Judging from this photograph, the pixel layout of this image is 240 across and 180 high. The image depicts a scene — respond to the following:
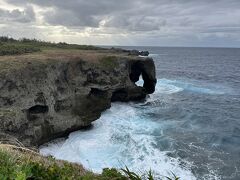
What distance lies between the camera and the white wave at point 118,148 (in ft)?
86.6

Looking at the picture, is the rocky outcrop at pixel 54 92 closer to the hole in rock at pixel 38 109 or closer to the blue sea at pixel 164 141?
the hole in rock at pixel 38 109

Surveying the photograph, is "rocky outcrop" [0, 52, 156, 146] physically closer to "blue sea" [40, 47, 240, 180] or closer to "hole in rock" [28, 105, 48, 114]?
"hole in rock" [28, 105, 48, 114]

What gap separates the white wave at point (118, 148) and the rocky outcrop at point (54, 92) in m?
1.45

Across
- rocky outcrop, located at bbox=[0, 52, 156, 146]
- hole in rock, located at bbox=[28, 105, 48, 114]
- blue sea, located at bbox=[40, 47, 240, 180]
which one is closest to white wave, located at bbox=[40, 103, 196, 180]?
blue sea, located at bbox=[40, 47, 240, 180]

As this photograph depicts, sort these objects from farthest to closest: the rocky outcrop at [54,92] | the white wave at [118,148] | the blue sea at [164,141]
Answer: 1. the rocky outcrop at [54,92]
2. the blue sea at [164,141]
3. the white wave at [118,148]

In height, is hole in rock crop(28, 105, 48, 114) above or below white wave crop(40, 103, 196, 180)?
above

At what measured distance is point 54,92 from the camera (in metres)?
33.4

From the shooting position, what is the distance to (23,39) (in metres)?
66.5

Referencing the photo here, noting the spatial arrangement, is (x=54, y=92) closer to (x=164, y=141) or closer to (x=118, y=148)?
(x=118, y=148)

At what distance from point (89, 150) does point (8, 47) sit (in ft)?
67.7

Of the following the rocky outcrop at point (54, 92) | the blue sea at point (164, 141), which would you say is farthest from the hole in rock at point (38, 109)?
the blue sea at point (164, 141)

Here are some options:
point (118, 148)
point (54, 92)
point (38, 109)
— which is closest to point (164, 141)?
point (118, 148)

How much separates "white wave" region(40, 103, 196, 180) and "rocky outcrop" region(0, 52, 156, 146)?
1447 millimetres

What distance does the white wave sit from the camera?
86.6 feet
